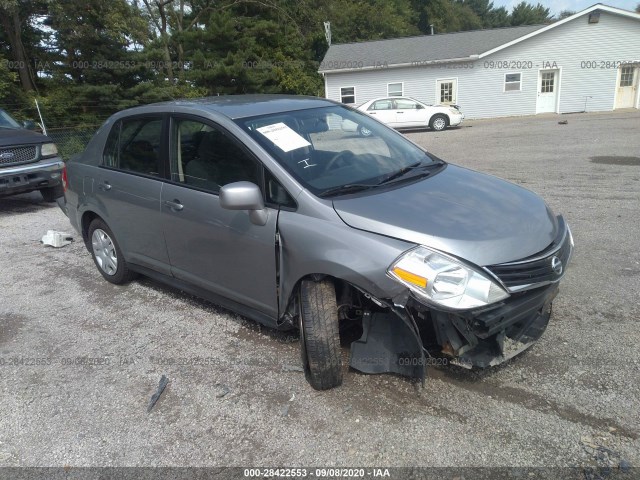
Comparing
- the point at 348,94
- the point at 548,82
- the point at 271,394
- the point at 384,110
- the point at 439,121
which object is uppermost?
the point at 348,94

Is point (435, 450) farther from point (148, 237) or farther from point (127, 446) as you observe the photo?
point (148, 237)

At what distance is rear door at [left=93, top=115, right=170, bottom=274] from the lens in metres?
3.91

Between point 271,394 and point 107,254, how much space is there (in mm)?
2682

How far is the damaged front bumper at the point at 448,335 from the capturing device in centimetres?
255

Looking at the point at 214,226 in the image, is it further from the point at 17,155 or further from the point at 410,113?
the point at 410,113

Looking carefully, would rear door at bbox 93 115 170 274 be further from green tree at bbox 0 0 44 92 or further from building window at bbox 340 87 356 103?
building window at bbox 340 87 356 103

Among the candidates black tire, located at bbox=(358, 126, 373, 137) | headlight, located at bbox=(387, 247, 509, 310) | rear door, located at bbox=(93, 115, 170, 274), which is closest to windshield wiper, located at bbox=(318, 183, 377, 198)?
headlight, located at bbox=(387, 247, 509, 310)

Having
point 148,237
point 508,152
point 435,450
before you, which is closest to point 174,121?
point 148,237

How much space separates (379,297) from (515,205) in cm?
119

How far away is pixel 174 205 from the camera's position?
365 cm

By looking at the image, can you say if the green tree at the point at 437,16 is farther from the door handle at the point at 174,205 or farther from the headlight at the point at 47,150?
the door handle at the point at 174,205

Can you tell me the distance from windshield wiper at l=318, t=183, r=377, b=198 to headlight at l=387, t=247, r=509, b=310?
721 mm

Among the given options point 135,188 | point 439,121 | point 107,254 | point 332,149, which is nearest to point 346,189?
point 332,149

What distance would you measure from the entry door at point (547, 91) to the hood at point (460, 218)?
23254 millimetres
